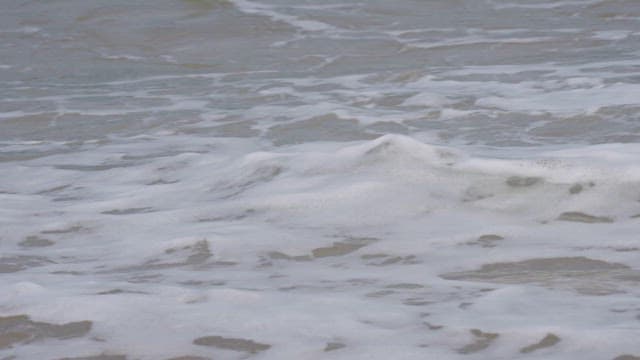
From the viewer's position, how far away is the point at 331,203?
13.2 ft

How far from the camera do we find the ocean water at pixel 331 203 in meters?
2.82

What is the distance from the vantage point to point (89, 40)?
9180 millimetres

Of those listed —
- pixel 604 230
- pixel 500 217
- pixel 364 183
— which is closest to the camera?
pixel 604 230

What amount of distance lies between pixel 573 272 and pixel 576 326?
0.49 m

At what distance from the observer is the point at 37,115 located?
6391mm

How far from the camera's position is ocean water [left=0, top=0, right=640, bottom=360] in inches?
111

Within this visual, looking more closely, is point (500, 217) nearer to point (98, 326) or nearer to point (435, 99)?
point (98, 326)

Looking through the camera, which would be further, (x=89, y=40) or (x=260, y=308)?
(x=89, y=40)

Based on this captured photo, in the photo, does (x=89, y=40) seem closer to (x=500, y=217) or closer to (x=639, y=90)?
(x=639, y=90)

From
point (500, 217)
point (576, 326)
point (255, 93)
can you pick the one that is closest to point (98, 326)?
point (576, 326)

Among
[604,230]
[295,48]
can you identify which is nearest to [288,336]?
[604,230]

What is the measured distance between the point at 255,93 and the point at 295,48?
5.82 feet

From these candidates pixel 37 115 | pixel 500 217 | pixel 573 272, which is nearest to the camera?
pixel 573 272

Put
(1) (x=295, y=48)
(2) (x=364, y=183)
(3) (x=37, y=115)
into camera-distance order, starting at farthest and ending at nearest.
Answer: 1. (1) (x=295, y=48)
2. (3) (x=37, y=115)
3. (2) (x=364, y=183)
